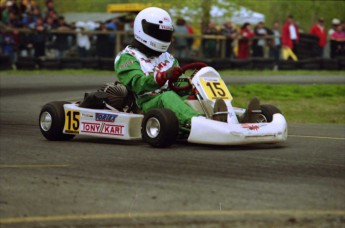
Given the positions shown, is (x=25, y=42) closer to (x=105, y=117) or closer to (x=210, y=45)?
(x=210, y=45)

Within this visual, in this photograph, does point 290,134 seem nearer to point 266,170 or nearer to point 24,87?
point 266,170

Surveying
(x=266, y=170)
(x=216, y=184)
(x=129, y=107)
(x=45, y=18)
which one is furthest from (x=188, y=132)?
(x=45, y=18)

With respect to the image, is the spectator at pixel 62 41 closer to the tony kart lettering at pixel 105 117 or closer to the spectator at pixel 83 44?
the spectator at pixel 83 44

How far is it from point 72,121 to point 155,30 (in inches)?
47.9

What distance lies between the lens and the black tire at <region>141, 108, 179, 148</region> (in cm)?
814

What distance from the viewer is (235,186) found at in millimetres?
6180

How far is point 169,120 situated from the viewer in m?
8.13

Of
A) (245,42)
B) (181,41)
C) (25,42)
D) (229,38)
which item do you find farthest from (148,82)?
(245,42)

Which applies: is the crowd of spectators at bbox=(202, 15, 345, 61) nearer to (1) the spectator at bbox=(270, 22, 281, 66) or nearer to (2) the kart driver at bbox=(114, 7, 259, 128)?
(1) the spectator at bbox=(270, 22, 281, 66)

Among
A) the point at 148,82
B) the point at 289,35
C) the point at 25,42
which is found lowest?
the point at 25,42

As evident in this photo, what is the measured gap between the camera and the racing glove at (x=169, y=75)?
8.43 meters

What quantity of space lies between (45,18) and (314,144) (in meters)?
16.8

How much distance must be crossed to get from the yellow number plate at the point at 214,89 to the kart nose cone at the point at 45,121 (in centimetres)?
172

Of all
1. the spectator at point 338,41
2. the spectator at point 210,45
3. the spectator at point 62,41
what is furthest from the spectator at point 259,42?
the spectator at point 62,41
